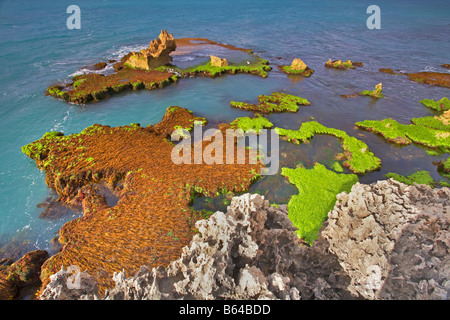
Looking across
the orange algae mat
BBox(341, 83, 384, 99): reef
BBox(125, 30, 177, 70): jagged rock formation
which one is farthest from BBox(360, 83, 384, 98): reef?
BBox(125, 30, 177, 70): jagged rock formation

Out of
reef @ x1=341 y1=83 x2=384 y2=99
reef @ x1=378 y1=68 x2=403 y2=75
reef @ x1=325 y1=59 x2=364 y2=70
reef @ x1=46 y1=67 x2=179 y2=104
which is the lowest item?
reef @ x1=341 y1=83 x2=384 y2=99

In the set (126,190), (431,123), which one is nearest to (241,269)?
(126,190)

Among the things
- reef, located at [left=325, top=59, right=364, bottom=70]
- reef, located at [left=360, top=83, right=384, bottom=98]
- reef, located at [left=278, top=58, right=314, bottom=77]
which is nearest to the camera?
reef, located at [left=360, top=83, right=384, bottom=98]

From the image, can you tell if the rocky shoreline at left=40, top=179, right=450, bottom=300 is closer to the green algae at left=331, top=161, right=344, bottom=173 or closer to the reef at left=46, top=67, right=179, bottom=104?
the green algae at left=331, top=161, right=344, bottom=173

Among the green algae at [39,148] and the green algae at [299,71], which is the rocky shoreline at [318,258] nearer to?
the green algae at [39,148]

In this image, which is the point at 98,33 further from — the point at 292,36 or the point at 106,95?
the point at 292,36

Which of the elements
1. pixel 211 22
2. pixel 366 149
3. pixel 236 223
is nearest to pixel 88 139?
pixel 236 223

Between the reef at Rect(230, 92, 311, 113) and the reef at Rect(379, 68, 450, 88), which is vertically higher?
the reef at Rect(379, 68, 450, 88)
